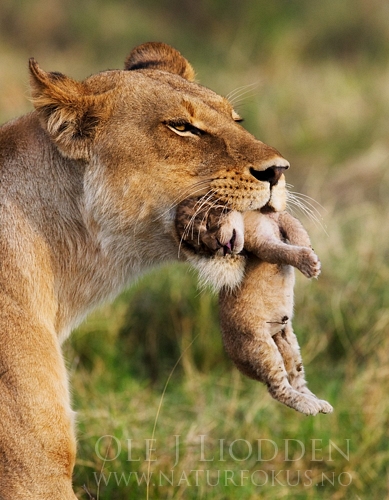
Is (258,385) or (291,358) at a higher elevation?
(291,358)

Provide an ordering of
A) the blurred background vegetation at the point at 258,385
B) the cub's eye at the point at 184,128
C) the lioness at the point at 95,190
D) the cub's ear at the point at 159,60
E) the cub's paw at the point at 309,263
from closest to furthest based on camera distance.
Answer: the cub's paw at the point at 309,263
the lioness at the point at 95,190
the cub's eye at the point at 184,128
the cub's ear at the point at 159,60
the blurred background vegetation at the point at 258,385

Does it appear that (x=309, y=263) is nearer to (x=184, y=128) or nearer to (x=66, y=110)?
(x=184, y=128)

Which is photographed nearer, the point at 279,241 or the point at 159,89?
the point at 279,241

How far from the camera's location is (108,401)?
15.9 ft

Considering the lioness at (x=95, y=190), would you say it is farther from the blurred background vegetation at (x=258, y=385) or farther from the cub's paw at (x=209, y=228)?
the blurred background vegetation at (x=258, y=385)

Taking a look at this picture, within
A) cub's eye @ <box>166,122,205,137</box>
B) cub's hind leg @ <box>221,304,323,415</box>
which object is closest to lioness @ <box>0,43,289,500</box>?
cub's eye @ <box>166,122,205,137</box>

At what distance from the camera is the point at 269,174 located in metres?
3.04

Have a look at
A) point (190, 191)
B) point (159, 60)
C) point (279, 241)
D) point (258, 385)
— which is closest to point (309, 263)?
point (279, 241)

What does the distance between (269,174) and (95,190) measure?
606 mm

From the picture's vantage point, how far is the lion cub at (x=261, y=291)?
295 centimetres

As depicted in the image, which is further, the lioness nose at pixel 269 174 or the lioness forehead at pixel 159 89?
the lioness forehead at pixel 159 89

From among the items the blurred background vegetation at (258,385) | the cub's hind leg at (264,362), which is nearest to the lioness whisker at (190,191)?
the cub's hind leg at (264,362)

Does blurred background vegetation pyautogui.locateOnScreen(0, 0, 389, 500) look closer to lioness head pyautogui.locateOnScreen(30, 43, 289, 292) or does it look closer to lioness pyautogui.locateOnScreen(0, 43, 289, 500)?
lioness pyautogui.locateOnScreen(0, 43, 289, 500)

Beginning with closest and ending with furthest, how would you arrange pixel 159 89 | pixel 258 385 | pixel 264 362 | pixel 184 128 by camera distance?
pixel 264 362, pixel 184 128, pixel 159 89, pixel 258 385
